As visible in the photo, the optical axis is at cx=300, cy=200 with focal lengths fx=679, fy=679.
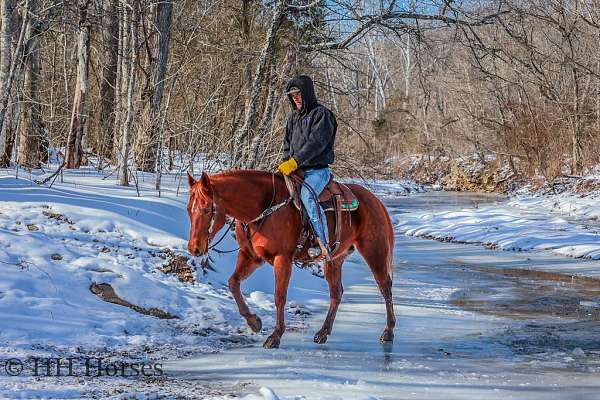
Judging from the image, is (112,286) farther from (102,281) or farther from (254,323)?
(254,323)

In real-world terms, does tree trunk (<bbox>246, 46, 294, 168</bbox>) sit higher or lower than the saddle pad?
higher

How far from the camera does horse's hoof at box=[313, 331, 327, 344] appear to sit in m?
7.14

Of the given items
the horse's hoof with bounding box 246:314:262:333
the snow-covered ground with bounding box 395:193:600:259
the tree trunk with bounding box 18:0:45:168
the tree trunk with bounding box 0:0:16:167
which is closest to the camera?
the horse's hoof with bounding box 246:314:262:333

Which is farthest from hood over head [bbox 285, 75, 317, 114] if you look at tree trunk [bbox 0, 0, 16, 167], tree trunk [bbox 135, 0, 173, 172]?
tree trunk [bbox 0, 0, 16, 167]

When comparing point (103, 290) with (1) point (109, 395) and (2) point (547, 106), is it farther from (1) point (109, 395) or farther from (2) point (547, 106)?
(2) point (547, 106)

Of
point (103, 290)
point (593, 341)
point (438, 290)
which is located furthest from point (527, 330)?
point (103, 290)

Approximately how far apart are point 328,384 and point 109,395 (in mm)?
1709

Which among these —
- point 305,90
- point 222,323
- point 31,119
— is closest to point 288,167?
point 305,90

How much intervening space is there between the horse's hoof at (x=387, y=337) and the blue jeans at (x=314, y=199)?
1.22 meters

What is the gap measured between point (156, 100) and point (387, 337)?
7765 mm

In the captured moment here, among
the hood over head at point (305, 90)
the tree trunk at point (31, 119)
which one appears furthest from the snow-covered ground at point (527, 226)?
the tree trunk at point (31, 119)

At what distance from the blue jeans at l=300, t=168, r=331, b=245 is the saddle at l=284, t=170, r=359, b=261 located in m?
0.05

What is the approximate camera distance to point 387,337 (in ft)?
24.2

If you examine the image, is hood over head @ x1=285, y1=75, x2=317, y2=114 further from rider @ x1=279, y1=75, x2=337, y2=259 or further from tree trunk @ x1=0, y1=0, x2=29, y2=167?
tree trunk @ x1=0, y1=0, x2=29, y2=167
